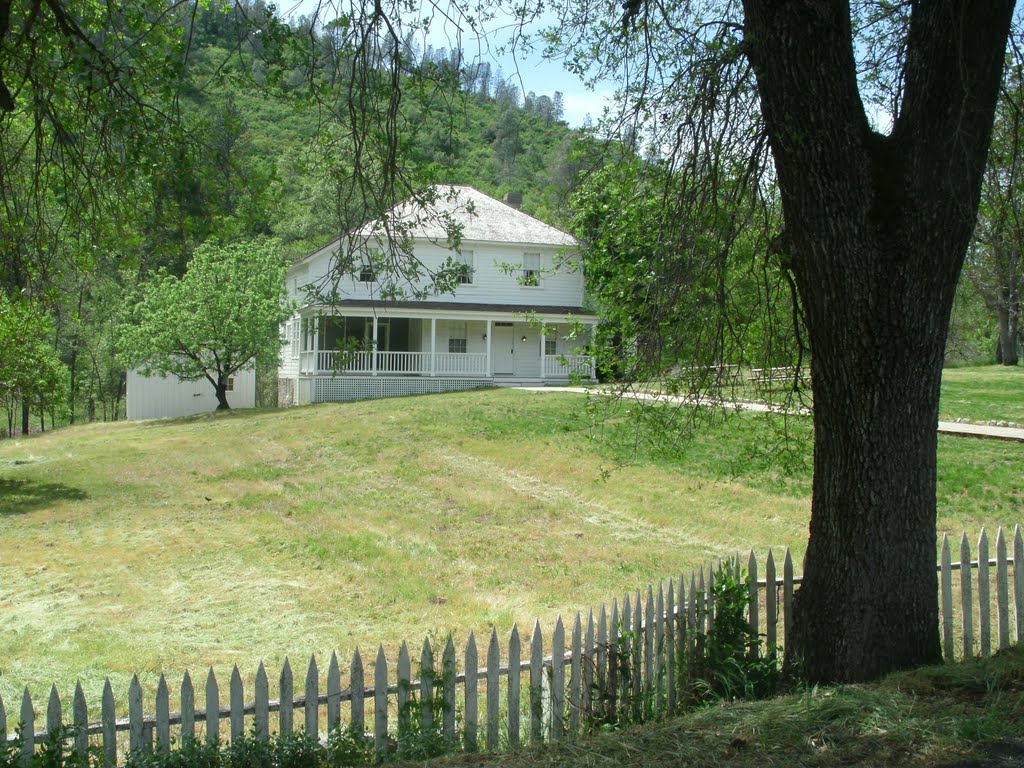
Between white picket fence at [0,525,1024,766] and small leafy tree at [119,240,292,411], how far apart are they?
90.3ft

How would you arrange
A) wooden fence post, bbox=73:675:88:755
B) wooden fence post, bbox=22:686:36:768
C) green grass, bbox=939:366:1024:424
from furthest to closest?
green grass, bbox=939:366:1024:424 < wooden fence post, bbox=73:675:88:755 < wooden fence post, bbox=22:686:36:768

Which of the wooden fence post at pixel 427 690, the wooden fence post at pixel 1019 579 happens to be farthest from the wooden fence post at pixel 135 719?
the wooden fence post at pixel 1019 579

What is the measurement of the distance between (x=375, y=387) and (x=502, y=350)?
18.7ft

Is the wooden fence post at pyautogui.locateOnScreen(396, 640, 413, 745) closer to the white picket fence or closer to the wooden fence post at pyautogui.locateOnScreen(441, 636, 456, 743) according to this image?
the white picket fence

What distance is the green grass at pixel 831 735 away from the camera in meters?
4.53

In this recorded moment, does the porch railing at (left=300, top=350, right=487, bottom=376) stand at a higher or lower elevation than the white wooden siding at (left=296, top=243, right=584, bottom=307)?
lower

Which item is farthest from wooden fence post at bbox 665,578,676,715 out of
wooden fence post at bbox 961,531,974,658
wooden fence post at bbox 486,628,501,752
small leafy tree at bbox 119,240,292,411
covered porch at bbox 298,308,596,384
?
small leafy tree at bbox 119,240,292,411

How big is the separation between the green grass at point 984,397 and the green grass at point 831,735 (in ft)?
59.1

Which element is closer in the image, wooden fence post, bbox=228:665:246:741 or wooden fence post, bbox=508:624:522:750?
wooden fence post, bbox=228:665:246:741

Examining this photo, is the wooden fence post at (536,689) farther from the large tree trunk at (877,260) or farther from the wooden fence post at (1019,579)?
the wooden fence post at (1019,579)

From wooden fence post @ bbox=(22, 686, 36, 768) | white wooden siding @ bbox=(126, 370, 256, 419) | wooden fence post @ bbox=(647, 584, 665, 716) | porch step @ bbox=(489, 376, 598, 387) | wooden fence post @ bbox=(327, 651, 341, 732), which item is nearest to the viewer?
wooden fence post @ bbox=(22, 686, 36, 768)

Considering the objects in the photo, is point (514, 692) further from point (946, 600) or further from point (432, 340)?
point (432, 340)

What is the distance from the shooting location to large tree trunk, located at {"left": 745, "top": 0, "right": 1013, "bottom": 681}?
5.82 meters

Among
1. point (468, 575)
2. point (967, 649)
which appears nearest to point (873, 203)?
point (967, 649)
